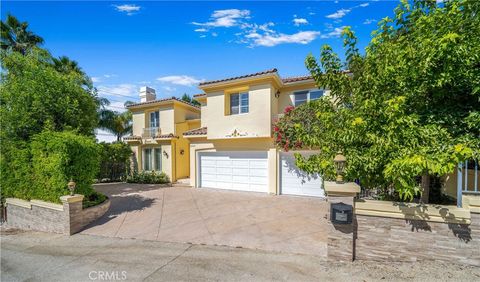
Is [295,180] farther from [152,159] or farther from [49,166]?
[152,159]

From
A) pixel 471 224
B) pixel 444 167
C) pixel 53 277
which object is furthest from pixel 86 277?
pixel 471 224

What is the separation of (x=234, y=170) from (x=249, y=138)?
7.53 feet

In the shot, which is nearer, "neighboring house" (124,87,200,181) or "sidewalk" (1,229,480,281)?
"sidewalk" (1,229,480,281)

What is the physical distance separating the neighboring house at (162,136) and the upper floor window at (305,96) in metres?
8.53

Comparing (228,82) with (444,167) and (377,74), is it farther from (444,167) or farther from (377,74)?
(444,167)

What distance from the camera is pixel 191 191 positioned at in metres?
13.2

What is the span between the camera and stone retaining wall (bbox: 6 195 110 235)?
25.1ft

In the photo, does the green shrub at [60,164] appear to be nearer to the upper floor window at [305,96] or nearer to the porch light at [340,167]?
the porch light at [340,167]

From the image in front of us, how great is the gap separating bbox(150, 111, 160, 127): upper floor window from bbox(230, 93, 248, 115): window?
321 inches

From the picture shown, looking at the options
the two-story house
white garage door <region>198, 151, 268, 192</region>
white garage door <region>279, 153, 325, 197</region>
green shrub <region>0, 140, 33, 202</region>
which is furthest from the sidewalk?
white garage door <region>198, 151, 268, 192</region>

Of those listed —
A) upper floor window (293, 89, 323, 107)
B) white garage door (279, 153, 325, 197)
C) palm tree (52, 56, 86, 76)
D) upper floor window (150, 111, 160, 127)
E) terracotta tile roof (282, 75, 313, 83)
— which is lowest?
white garage door (279, 153, 325, 197)

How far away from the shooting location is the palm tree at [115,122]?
80.2 feet

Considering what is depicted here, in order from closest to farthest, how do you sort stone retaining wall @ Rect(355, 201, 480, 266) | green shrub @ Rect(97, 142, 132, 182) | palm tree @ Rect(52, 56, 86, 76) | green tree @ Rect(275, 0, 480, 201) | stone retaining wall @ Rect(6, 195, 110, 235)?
green tree @ Rect(275, 0, 480, 201) < stone retaining wall @ Rect(355, 201, 480, 266) < stone retaining wall @ Rect(6, 195, 110, 235) < palm tree @ Rect(52, 56, 86, 76) < green shrub @ Rect(97, 142, 132, 182)

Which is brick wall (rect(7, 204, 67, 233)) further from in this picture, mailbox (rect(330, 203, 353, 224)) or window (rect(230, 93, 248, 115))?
window (rect(230, 93, 248, 115))
